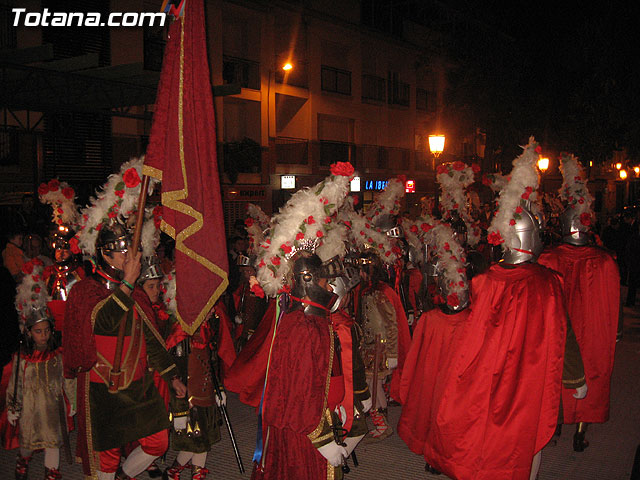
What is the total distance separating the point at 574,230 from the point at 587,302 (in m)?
0.92

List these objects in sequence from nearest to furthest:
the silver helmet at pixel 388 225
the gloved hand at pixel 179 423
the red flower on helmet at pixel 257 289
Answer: the red flower on helmet at pixel 257 289 < the gloved hand at pixel 179 423 < the silver helmet at pixel 388 225

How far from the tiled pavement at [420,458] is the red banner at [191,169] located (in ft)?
8.45

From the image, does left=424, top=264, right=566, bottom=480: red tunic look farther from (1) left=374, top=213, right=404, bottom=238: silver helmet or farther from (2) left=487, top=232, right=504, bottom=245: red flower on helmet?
(1) left=374, top=213, right=404, bottom=238: silver helmet

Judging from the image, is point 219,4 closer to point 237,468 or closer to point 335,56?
point 335,56

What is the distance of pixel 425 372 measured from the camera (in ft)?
17.1

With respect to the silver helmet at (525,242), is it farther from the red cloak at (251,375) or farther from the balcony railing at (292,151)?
the balcony railing at (292,151)

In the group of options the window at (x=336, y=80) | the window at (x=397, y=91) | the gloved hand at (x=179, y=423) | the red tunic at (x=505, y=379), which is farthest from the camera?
the window at (x=397, y=91)

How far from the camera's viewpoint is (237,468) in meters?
5.25

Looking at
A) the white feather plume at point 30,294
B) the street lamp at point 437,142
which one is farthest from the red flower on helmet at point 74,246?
the street lamp at point 437,142

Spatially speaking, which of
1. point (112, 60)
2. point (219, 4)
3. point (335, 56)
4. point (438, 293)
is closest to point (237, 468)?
point (438, 293)

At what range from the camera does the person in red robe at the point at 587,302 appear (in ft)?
18.1

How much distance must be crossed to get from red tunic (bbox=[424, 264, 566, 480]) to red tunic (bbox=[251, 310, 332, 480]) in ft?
4.41

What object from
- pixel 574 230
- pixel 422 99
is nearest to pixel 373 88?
pixel 422 99

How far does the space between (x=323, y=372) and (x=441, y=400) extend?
1.58 m
